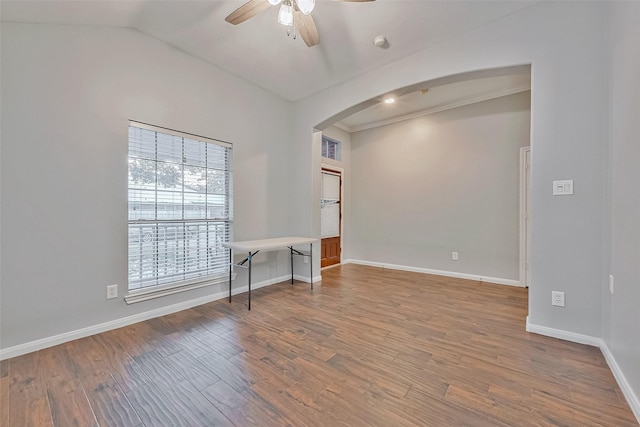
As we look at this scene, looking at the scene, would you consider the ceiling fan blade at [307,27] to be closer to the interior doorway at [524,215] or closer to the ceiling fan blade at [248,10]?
the ceiling fan blade at [248,10]

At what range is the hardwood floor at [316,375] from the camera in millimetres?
1376

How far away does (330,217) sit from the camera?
17.2 feet

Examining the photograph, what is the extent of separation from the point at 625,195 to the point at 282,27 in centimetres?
307

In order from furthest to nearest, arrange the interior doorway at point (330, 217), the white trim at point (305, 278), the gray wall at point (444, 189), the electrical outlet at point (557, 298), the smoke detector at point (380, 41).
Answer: the interior doorway at point (330, 217) → the white trim at point (305, 278) → the gray wall at point (444, 189) → the smoke detector at point (380, 41) → the electrical outlet at point (557, 298)

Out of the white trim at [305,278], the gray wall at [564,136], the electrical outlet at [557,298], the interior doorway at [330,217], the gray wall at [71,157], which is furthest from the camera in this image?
the interior doorway at [330,217]

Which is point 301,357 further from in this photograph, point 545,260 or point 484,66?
point 484,66

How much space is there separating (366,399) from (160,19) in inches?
139

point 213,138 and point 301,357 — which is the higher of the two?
point 213,138

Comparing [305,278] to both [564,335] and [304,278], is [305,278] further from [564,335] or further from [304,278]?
[564,335]

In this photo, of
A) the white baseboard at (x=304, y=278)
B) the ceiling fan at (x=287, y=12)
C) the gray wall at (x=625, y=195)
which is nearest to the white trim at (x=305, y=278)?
the white baseboard at (x=304, y=278)

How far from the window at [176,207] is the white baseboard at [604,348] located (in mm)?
3404

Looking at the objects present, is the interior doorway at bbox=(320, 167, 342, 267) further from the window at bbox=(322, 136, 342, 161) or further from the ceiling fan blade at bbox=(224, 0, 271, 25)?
the ceiling fan blade at bbox=(224, 0, 271, 25)

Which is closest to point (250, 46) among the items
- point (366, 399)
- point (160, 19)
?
point (160, 19)

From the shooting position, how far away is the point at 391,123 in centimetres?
499
